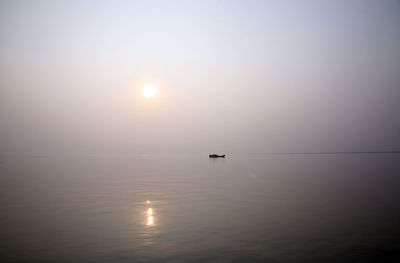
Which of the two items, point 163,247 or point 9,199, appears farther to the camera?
point 9,199

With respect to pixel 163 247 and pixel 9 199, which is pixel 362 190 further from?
pixel 9 199

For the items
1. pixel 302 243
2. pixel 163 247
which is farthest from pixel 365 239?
pixel 163 247

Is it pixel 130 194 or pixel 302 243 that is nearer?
pixel 302 243

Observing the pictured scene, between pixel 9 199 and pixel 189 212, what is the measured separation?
21.0 m

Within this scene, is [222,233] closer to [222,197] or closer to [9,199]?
[222,197]

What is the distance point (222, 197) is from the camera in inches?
1369

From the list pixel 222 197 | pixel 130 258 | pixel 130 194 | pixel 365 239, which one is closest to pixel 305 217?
pixel 365 239

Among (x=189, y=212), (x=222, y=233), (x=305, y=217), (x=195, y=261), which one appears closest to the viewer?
(x=195, y=261)

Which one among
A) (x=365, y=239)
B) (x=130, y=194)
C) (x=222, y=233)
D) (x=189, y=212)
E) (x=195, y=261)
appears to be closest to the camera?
(x=195, y=261)

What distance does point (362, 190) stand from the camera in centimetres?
3956

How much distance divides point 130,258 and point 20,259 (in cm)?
530

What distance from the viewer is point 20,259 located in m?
14.6

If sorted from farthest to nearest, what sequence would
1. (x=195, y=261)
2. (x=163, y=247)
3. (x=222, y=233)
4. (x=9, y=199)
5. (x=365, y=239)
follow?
(x=9, y=199) < (x=222, y=233) < (x=365, y=239) < (x=163, y=247) < (x=195, y=261)

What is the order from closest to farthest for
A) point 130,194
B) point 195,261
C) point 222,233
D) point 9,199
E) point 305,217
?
1. point 195,261
2. point 222,233
3. point 305,217
4. point 9,199
5. point 130,194
